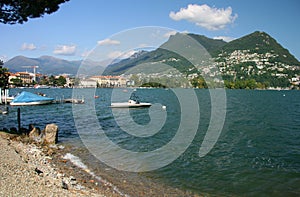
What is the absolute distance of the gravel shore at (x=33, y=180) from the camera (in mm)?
8036

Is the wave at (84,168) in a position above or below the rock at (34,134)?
below

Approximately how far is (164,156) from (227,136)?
9961 mm

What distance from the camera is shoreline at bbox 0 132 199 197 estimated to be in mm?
8578

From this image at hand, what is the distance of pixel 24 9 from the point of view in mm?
17391

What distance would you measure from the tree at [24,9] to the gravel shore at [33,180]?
8.43m

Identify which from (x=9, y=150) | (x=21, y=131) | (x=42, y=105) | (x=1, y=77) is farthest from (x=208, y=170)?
(x=42, y=105)

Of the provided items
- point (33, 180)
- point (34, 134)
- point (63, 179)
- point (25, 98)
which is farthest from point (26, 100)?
point (33, 180)

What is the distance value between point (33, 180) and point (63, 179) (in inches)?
82.2

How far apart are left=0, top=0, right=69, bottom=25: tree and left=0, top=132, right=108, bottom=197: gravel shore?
843cm

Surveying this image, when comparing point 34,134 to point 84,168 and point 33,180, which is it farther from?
point 33,180

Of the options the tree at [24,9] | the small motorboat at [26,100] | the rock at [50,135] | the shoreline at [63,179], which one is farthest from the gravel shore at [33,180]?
the small motorboat at [26,100]

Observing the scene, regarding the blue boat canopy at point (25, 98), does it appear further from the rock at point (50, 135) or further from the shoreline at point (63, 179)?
the shoreline at point (63, 179)

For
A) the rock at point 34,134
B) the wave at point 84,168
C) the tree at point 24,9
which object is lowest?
the wave at point 84,168

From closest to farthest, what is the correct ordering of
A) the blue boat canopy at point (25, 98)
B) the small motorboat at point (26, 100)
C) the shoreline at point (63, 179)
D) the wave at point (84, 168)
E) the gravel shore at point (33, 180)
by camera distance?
the gravel shore at point (33, 180)
the shoreline at point (63, 179)
the wave at point (84, 168)
the small motorboat at point (26, 100)
the blue boat canopy at point (25, 98)
